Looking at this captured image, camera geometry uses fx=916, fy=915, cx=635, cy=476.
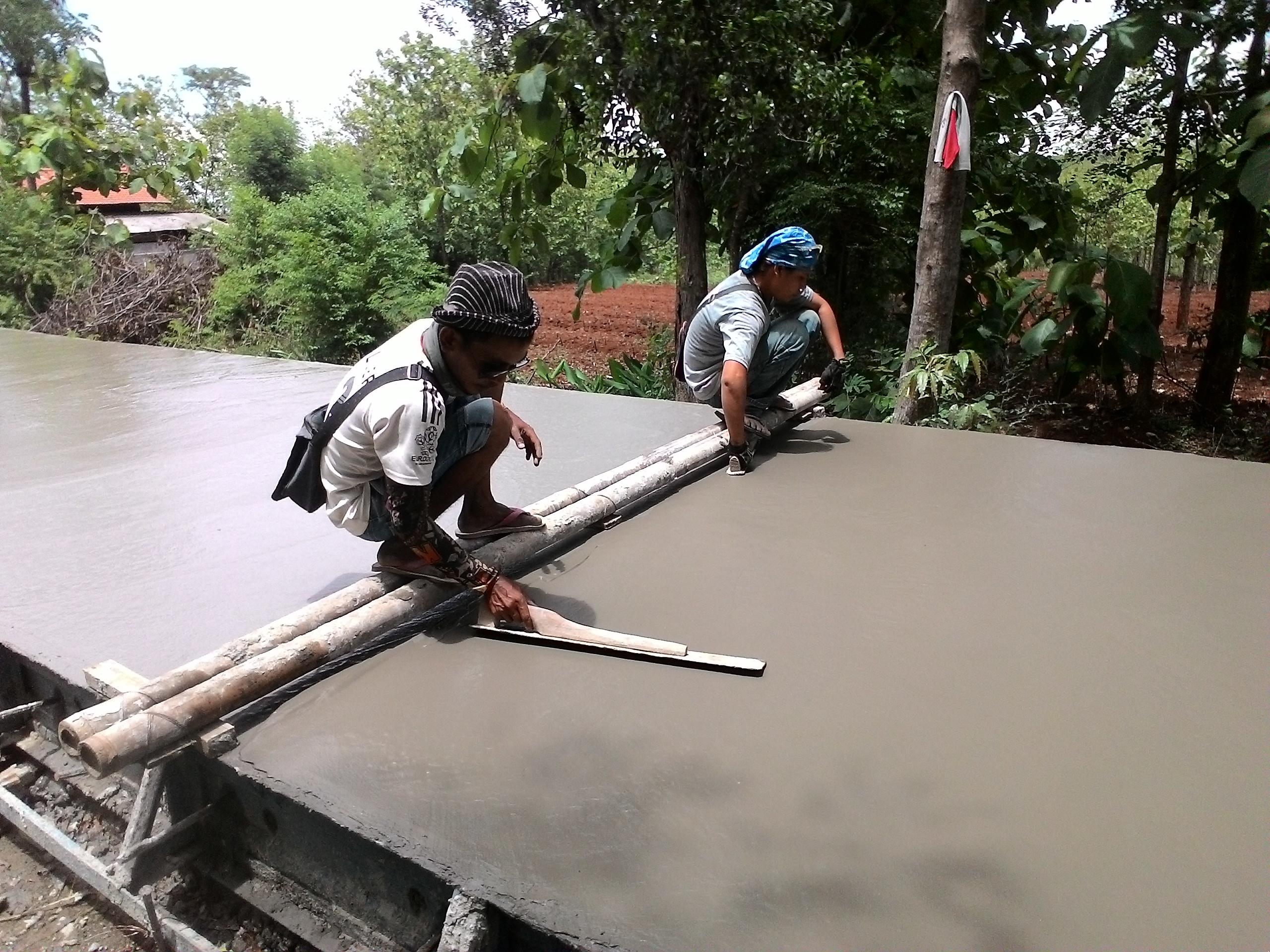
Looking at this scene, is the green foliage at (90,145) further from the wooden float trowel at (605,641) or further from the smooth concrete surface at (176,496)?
the wooden float trowel at (605,641)

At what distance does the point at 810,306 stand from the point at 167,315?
10.8 metres

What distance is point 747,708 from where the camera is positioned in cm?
185

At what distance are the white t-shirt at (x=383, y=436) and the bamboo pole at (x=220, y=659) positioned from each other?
173 millimetres

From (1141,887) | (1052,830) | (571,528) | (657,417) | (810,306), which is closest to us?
(1141,887)

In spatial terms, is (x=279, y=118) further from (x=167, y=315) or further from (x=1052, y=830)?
(x=1052, y=830)

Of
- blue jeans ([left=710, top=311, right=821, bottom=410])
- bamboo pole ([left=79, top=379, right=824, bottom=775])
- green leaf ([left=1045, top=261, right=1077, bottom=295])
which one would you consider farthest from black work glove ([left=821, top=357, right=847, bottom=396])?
green leaf ([left=1045, top=261, right=1077, bottom=295])

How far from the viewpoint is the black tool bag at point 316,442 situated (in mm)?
2016

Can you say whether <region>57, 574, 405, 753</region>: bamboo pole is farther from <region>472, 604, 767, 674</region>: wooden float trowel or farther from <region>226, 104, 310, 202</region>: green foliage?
<region>226, 104, 310, 202</region>: green foliage

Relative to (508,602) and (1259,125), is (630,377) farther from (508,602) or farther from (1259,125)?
(508,602)

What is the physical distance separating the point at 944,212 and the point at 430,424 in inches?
137

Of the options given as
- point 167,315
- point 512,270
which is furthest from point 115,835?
point 167,315

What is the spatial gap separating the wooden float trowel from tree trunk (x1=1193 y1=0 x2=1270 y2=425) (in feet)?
16.1

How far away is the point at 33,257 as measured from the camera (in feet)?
40.5

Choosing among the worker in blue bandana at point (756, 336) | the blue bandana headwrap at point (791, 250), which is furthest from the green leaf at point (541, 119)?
the blue bandana headwrap at point (791, 250)
